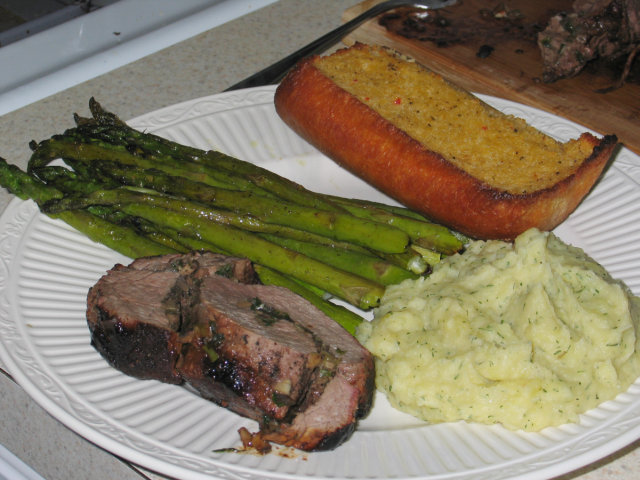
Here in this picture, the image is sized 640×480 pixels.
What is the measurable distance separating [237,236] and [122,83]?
2.26 metres

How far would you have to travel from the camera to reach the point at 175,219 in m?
3.34

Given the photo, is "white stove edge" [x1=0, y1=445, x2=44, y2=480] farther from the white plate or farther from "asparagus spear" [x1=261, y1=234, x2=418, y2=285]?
"asparagus spear" [x1=261, y1=234, x2=418, y2=285]

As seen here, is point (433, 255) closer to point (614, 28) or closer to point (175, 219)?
point (175, 219)

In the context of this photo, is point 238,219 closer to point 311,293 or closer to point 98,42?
point 311,293

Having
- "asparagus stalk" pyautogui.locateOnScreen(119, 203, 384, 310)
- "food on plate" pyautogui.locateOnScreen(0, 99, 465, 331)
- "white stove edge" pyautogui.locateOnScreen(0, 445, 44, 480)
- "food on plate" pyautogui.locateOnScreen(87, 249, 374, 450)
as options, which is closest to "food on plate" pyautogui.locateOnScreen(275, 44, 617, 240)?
"food on plate" pyautogui.locateOnScreen(0, 99, 465, 331)

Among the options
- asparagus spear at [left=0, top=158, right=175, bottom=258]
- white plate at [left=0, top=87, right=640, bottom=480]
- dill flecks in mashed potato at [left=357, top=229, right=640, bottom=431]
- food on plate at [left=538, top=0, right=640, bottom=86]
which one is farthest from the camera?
food on plate at [left=538, top=0, right=640, bottom=86]

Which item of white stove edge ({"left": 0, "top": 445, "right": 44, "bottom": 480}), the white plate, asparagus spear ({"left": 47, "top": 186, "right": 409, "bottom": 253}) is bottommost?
white stove edge ({"left": 0, "top": 445, "right": 44, "bottom": 480})

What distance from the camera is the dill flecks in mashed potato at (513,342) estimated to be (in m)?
2.60

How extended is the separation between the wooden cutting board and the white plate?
38.8 inches

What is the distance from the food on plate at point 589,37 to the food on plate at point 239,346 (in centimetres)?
273

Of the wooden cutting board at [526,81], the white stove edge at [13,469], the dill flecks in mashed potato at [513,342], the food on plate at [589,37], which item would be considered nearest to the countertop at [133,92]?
the white stove edge at [13,469]

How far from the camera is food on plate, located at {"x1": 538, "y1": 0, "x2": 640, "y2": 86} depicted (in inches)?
182

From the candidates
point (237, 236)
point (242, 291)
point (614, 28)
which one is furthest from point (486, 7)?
point (242, 291)

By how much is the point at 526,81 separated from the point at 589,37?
50cm
